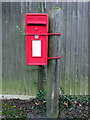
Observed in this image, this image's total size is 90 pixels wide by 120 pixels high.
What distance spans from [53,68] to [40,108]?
1.16 metres

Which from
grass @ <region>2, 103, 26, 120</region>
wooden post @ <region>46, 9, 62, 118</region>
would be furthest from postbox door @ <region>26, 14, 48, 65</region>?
grass @ <region>2, 103, 26, 120</region>

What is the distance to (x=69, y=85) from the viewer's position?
4.55 meters

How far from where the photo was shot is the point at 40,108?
397 cm

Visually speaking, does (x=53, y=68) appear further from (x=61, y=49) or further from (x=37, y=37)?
(x=61, y=49)

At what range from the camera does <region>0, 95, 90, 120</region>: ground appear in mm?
3684

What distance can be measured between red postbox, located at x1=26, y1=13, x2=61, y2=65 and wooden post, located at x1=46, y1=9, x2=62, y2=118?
0.18 meters

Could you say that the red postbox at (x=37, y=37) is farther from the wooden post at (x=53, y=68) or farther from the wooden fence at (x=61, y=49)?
the wooden fence at (x=61, y=49)

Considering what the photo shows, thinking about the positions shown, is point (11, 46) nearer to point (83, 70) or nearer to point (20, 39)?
point (20, 39)

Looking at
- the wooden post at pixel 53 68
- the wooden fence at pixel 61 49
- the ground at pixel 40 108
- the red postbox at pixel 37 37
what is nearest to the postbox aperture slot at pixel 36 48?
the red postbox at pixel 37 37

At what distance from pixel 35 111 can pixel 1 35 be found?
200 centimetres

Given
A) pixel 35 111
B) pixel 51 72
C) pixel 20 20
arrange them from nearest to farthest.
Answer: pixel 51 72
pixel 35 111
pixel 20 20

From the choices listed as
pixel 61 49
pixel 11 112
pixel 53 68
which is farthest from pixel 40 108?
pixel 61 49

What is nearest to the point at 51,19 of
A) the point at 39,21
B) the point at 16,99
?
the point at 39,21

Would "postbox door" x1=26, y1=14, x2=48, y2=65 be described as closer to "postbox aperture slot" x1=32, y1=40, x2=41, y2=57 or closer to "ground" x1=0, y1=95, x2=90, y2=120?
"postbox aperture slot" x1=32, y1=40, x2=41, y2=57
